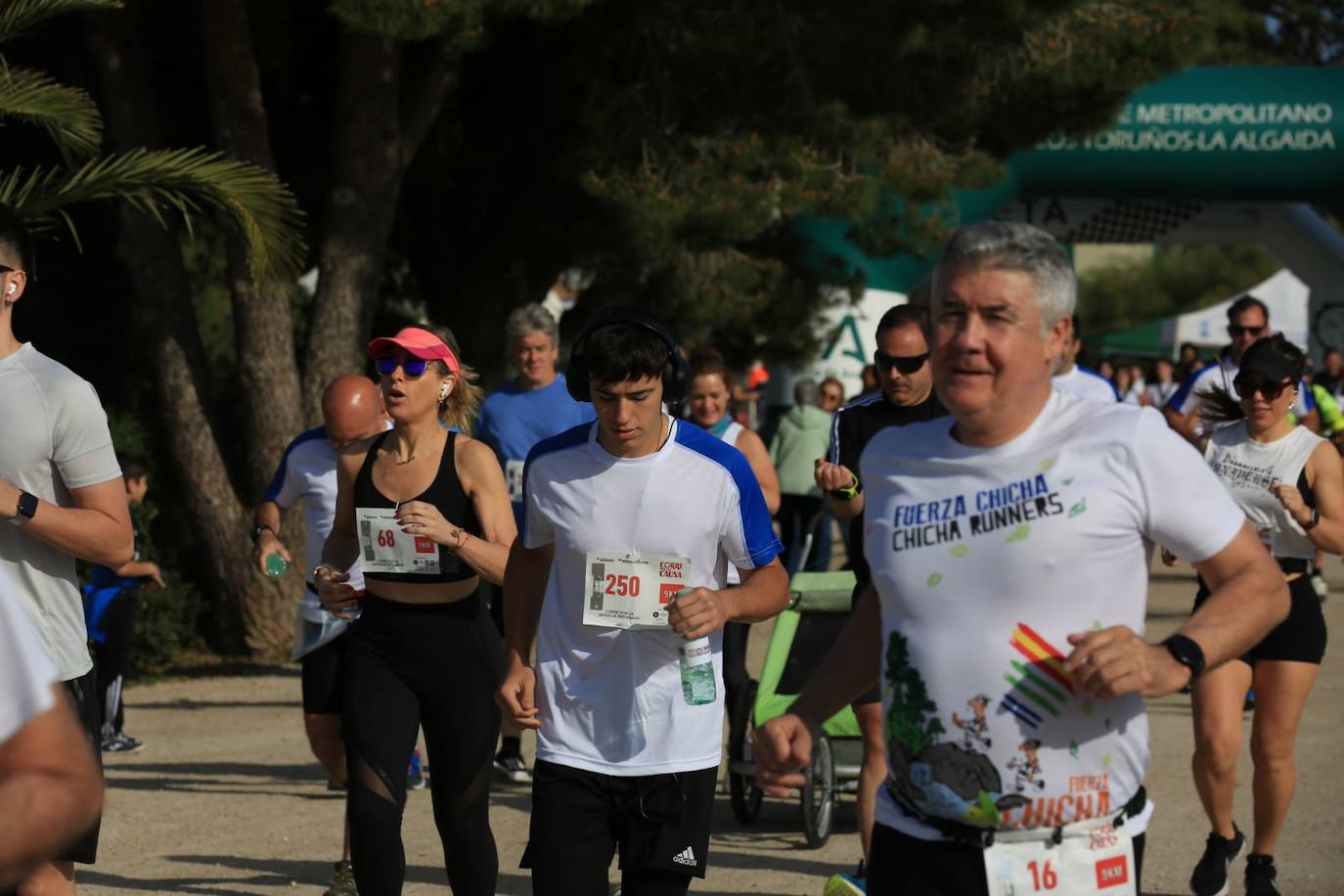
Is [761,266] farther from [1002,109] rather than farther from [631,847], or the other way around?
[631,847]

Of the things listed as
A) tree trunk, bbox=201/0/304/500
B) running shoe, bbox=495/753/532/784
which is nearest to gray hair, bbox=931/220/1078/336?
running shoe, bbox=495/753/532/784

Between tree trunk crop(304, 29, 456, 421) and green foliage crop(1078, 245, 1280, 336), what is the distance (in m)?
69.0

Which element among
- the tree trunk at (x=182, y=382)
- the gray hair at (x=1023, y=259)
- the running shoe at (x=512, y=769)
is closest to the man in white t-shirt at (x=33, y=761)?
the gray hair at (x=1023, y=259)

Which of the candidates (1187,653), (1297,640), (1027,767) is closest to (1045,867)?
(1027,767)

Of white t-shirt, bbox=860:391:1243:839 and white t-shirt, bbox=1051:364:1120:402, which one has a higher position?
white t-shirt, bbox=1051:364:1120:402

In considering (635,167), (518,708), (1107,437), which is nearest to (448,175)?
(635,167)

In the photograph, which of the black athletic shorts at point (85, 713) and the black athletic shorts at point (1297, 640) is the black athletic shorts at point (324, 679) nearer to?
the black athletic shorts at point (85, 713)

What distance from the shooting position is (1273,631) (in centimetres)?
650

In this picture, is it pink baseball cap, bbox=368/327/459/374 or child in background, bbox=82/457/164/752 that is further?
child in background, bbox=82/457/164/752

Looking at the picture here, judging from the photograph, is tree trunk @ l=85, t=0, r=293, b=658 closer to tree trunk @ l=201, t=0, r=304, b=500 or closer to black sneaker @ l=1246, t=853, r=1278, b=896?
tree trunk @ l=201, t=0, r=304, b=500

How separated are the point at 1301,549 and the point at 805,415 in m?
8.91

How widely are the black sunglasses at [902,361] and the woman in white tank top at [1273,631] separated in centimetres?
143

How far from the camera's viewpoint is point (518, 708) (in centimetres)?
467

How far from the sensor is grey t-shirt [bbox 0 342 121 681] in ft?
14.8
